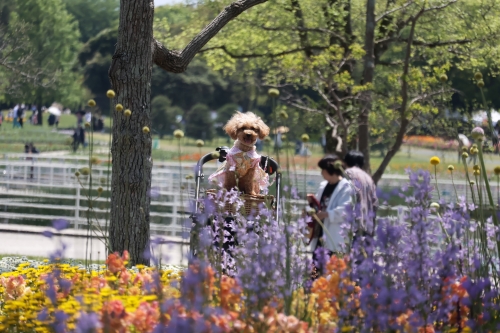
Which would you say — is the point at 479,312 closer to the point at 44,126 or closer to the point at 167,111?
the point at 167,111

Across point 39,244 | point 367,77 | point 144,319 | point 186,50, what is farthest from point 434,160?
point 39,244

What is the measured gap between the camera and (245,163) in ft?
22.8

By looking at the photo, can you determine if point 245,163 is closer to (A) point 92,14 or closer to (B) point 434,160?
(B) point 434,160

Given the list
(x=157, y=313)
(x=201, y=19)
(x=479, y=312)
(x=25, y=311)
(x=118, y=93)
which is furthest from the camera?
(x=201, y=19)

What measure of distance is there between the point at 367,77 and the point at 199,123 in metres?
52.0

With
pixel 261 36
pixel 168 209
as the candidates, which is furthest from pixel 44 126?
pixel 261 36

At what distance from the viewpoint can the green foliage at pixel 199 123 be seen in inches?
2475

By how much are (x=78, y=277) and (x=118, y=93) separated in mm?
2438

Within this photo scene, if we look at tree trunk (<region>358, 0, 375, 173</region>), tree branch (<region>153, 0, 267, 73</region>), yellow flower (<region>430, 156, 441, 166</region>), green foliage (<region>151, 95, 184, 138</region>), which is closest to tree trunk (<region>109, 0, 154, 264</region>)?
tree branch (<region>153, 0, 267, 73</region>)

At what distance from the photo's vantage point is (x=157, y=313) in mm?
3434

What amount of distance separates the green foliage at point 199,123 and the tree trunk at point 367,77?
4935cm

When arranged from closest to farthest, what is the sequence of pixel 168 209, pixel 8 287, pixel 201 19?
pixel 8 287 < pixel 201 19 < pixel 168 209

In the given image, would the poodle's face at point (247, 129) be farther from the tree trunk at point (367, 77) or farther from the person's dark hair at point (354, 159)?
the tree trunk at point (367, 77)

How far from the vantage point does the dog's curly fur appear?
6887 mm
